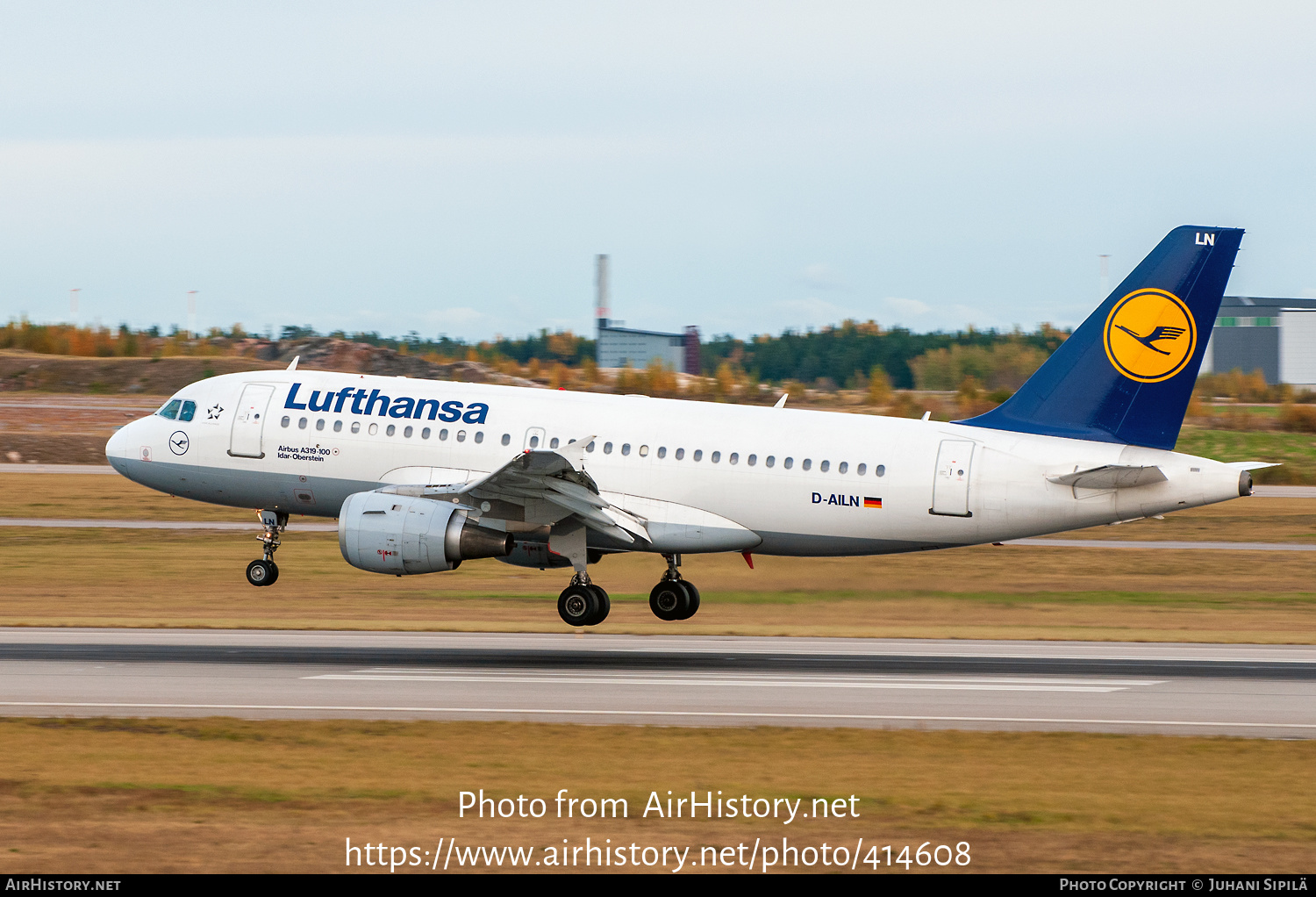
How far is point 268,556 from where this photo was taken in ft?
110

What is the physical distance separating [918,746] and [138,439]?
22.3 metres

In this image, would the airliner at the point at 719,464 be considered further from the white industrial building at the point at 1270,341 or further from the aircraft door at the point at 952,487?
the white industrial building at the point at 1270,341

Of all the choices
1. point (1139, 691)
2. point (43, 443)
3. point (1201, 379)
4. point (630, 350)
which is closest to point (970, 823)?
point (1139, 691)

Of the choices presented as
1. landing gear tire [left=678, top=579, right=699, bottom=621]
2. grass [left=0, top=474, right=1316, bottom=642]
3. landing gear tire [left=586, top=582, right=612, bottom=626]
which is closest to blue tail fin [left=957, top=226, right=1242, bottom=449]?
grass [left=0, top=474, right=1316, bottom=642]

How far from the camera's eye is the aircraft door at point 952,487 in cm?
2995

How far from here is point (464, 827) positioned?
15234 mm

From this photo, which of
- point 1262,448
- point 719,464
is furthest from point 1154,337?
point 1262,448

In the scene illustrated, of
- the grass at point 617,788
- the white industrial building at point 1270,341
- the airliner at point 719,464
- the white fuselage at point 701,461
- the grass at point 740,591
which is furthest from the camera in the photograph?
the white industrial building at point 1270,341

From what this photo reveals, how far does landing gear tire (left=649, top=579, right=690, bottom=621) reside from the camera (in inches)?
1278

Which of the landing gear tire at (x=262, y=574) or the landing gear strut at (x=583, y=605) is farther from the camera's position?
the landing gear tire at (x=262, y=574)

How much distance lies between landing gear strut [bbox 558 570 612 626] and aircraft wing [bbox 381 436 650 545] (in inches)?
48.8

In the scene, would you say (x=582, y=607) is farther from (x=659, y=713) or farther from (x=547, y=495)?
(x=659, y=713)

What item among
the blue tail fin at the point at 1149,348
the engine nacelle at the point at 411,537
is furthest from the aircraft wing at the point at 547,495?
the blue tail fin at the point at 1149,348

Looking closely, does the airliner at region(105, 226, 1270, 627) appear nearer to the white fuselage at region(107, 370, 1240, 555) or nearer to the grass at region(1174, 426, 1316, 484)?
the white fuselage at region(107, 370, 1240, 555)
